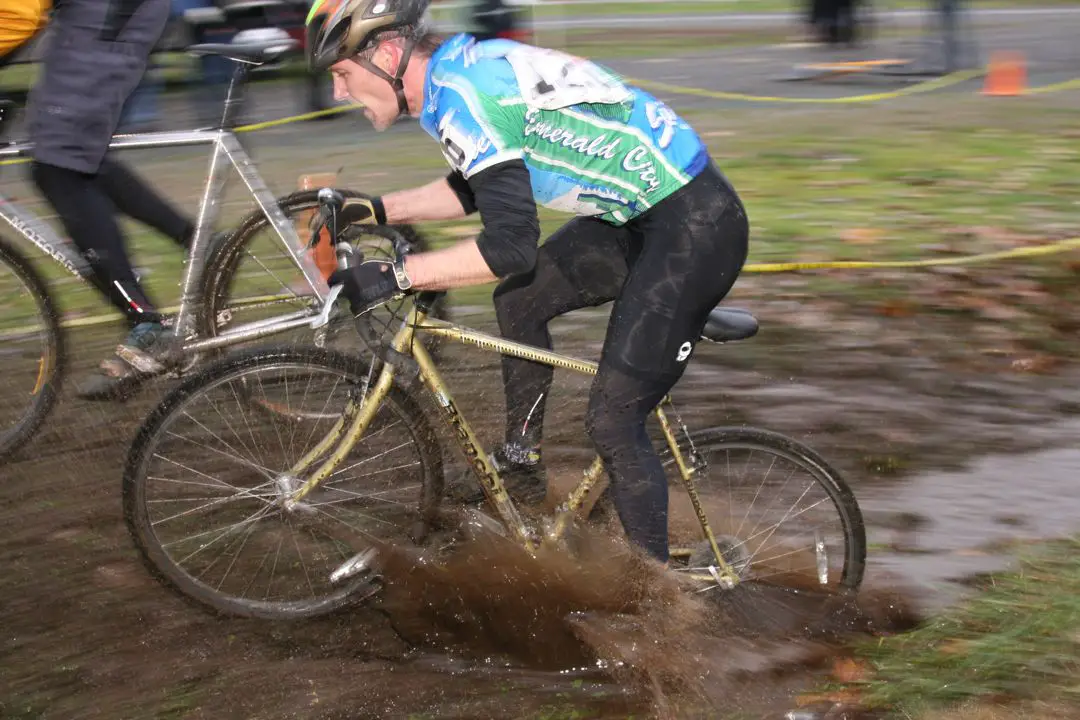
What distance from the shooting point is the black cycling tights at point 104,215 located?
5574 mm

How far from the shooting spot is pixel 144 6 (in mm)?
5711

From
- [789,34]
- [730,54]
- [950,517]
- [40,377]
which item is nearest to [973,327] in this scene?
[950,517]

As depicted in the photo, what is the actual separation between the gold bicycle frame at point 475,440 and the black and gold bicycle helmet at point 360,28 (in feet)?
2.42

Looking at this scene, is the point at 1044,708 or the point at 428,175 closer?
the point at 1044,708

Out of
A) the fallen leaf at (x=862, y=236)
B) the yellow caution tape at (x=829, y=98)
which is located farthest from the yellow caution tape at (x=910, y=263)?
the yellow caution tape at (x=829, y=98)

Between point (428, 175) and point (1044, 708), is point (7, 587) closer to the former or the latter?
point (1044, 708)

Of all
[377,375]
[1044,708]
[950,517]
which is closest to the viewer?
[1044,708]

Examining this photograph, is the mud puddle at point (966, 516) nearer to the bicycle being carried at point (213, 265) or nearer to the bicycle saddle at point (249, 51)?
the bicycle being carried at point (213, 265)

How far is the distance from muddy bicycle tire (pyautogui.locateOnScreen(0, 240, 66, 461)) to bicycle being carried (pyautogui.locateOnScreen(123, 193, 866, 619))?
1.44m

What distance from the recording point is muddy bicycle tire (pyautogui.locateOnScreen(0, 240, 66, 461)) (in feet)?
18.0

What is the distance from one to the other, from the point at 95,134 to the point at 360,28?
2.35 meters

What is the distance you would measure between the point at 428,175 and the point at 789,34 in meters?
9.18

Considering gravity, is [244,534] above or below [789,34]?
above

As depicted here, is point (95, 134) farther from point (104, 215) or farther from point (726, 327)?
point (726, 327)
